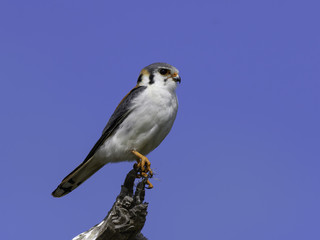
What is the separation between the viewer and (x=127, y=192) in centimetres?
580

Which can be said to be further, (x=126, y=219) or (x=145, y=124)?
(x=145, y=124)

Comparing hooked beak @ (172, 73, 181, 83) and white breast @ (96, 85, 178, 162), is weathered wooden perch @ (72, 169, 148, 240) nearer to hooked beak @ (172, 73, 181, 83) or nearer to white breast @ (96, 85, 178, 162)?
white breast @ (96, 85, 178, 162)

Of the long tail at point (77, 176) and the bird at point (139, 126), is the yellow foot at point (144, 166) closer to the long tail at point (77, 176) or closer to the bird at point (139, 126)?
the bird at point (139, 126)

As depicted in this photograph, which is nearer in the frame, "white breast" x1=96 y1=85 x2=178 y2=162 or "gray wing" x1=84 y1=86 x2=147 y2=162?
"white breast" x1=96 y1=85 x2=178 y2=162

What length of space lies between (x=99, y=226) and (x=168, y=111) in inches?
67.0

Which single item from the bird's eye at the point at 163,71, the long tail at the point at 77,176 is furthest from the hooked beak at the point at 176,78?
the long tail at the point at 77,176

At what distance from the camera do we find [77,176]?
6746 mm

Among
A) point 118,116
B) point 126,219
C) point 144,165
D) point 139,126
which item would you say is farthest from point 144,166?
point 126,219

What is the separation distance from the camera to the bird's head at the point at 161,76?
6588 mm

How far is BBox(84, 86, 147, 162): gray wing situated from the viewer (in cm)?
649

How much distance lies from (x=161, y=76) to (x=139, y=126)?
0.82 m

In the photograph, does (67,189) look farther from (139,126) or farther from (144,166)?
(139,126)

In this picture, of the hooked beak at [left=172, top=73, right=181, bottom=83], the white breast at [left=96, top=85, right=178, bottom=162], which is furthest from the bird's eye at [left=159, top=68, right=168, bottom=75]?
the white breast at [left=96, top=85, right=178, bottom=162]

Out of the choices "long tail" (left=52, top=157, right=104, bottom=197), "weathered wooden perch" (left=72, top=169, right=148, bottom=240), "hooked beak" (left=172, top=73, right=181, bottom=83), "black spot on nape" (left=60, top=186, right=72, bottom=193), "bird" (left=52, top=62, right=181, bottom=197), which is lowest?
"weathered wooden perch" (left=72, top=169, right=148, bottom=240)
